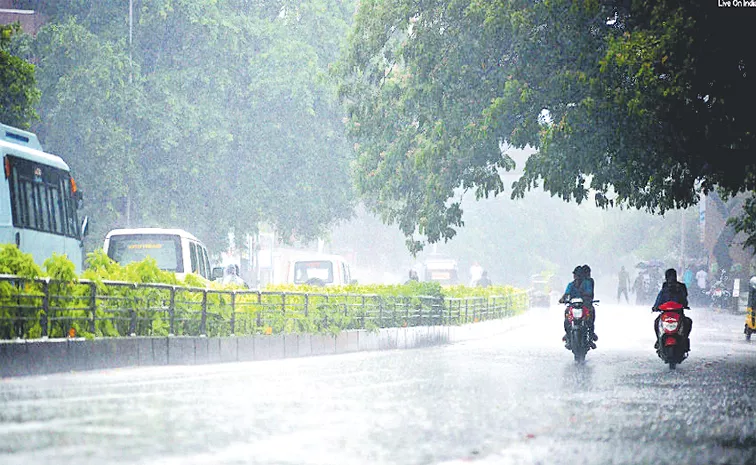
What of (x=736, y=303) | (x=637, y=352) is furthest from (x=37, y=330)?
(x=736, y=303)

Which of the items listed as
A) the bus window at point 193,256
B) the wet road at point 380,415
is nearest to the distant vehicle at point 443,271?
the bus window at point 193,256

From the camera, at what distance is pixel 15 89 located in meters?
32.8

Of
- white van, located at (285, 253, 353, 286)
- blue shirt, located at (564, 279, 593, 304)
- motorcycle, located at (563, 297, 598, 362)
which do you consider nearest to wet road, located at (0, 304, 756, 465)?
motorcycle, located at (563, 297, 598, 362)

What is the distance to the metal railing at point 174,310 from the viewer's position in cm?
1709

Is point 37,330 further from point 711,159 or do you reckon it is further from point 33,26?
point 33,26

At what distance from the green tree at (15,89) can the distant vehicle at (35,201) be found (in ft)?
19.0

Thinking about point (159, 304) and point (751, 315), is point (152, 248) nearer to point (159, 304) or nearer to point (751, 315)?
point (159, 304)

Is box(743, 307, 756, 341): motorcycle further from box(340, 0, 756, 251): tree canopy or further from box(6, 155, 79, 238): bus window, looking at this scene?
box(6, 155, 79, 238): bus window

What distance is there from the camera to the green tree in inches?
1294

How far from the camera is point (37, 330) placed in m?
17.2

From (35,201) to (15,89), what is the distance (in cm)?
810

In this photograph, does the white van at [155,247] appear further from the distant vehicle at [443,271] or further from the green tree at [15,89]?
the distant vehicle at [443,271]

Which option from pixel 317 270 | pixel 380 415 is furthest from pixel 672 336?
pixel 317 270

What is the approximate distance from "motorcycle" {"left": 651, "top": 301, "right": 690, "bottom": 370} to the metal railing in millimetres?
7001
